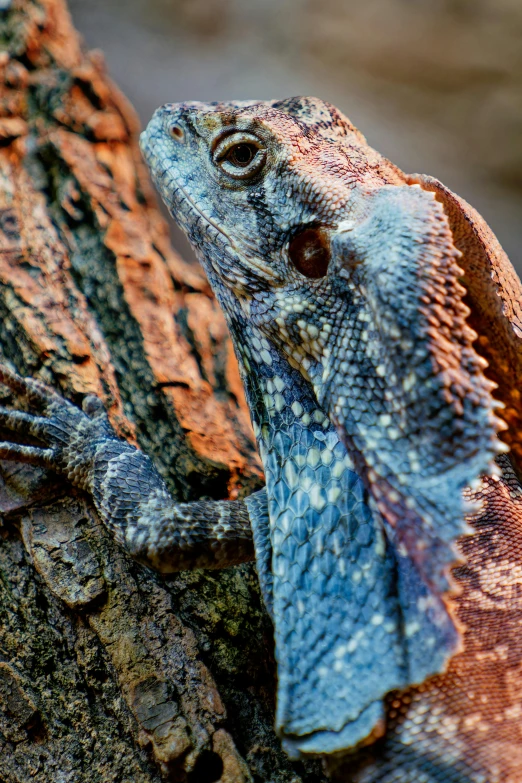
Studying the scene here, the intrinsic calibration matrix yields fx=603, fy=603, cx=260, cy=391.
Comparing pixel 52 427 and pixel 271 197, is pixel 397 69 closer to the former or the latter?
pixel 271 197

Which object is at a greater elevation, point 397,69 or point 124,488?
point 397,69

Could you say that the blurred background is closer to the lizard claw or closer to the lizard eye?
the lizard eye

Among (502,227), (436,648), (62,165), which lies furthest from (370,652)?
(502,227)

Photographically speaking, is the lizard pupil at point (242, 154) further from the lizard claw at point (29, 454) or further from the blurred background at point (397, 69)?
the blurred background at point (397, 69)

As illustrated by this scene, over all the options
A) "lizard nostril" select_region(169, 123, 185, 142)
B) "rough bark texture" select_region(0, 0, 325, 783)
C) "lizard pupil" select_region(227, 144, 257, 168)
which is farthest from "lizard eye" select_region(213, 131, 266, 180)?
"rough bark texture" select_region(0, 0, 325, 783)

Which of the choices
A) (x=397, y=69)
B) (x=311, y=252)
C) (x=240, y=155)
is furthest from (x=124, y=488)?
(x=397, y=69)

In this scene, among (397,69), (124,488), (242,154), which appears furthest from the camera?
(397,69)

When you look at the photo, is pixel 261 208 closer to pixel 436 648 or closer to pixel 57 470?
pixel 57 470
